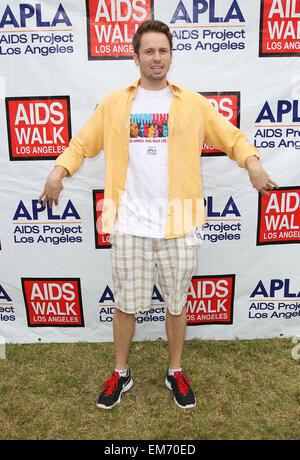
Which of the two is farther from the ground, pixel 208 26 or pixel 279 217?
pixel 208 26

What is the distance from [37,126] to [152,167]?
1240 millimetres

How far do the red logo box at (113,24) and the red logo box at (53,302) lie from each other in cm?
184

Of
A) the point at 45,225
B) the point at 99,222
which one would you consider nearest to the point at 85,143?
the point at 99,222

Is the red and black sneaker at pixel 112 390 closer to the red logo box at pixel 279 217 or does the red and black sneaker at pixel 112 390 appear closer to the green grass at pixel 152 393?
the green grass at pixel 152 393

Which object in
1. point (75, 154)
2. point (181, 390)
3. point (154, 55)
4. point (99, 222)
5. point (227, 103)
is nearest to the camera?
point (154, 55)

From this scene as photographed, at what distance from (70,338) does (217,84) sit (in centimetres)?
245

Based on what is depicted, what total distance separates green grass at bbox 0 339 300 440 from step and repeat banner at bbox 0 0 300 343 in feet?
0.86

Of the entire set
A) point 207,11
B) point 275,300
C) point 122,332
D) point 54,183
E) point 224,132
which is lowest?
point 275,300

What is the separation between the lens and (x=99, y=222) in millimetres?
3318

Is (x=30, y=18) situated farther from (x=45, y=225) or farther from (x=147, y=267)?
(x=147, y=267)

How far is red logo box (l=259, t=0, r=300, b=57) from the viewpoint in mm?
2943

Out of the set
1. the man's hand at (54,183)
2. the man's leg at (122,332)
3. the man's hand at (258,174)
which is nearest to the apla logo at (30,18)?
the man's hand at (54,183)

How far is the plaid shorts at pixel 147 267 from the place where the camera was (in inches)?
98.8

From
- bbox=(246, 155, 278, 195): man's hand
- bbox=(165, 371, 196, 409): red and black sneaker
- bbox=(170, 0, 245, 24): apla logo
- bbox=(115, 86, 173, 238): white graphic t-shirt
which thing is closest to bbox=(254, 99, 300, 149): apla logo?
bbox=(170, 0, 245, 24): apla logo
